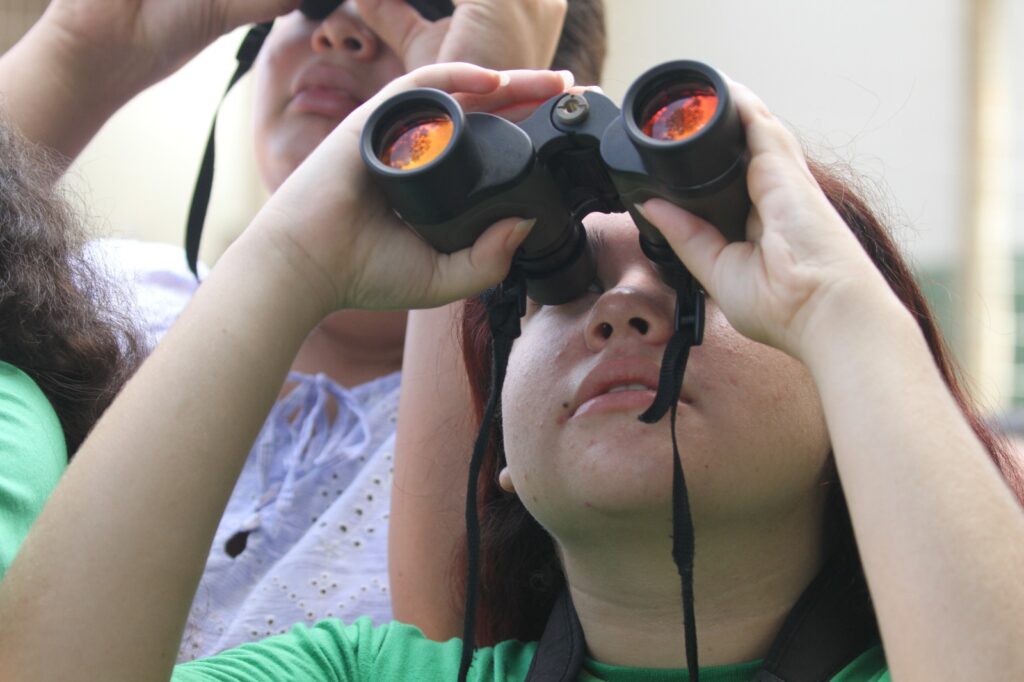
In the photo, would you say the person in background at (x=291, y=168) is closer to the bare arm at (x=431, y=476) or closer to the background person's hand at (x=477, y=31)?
the background person's hand at (x=477, y=31)

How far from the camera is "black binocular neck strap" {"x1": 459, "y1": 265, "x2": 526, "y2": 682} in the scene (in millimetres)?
1271

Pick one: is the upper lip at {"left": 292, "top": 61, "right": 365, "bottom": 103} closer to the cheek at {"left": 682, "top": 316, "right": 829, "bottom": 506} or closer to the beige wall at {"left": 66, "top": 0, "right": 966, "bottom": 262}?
the cheek at {"left": 682, "top": 316, "right": 829, "bottom": 506}

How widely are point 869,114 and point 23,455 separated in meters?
5.51

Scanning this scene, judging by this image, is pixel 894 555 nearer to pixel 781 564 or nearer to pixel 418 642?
pixel 781 564

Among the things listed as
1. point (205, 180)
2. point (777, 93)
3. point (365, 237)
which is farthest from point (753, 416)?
point (777, 93)

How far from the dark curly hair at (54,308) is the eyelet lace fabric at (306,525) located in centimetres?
31

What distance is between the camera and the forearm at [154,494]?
1.06 metres

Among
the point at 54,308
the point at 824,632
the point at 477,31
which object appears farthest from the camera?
the point at 477,31

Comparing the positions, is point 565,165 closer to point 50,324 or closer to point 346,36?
point 50,324

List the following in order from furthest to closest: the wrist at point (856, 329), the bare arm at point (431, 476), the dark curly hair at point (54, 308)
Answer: the bare arm at point (431, 476)
the dark curly hair at point (54, 308)
the wrist at point (856, 329)

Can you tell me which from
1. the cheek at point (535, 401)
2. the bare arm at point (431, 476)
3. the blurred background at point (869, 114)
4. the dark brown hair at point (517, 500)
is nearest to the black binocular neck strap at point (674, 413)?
the cheek at point (535, 401)

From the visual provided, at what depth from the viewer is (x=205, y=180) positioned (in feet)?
6.43

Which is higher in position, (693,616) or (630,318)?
(630,318)

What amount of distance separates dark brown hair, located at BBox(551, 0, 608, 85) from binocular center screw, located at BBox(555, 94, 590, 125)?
783 mm
